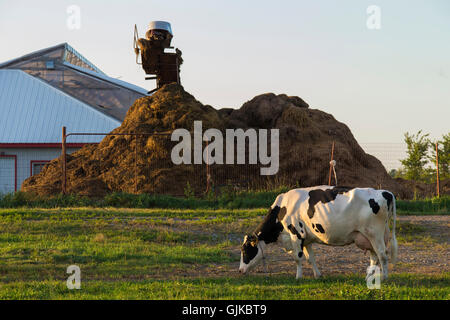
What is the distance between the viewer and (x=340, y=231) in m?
9.31

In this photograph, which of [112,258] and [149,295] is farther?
[112,258]

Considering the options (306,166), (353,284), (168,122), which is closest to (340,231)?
(353,284)

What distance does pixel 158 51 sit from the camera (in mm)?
29453

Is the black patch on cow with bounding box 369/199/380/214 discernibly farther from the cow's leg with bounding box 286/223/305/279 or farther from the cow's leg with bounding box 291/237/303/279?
the cow's leg with bounding box 291/237/303/279

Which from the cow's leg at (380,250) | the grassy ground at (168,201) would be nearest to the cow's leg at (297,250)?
the cow's leg at (380,250)

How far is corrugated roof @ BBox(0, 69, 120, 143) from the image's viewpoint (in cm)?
3344

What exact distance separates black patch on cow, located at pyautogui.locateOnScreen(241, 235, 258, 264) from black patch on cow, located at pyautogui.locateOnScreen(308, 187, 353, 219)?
1.34 metres

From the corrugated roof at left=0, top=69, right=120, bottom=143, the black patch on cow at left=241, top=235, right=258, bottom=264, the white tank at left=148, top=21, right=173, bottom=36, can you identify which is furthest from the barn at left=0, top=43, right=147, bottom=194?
the black patch on cow at left=241, top=235, right=258, bottom=264

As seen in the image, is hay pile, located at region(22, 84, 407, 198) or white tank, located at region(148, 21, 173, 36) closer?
hay pile, located at region(22, 84, 407, 198)

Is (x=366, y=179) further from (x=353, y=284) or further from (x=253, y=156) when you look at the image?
(x=353, y=284)

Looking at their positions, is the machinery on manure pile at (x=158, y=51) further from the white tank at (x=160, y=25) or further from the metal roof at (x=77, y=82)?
the metal roof at (x=77, y=82)

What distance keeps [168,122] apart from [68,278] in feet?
55.1

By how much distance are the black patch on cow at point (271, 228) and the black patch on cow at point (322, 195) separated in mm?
798

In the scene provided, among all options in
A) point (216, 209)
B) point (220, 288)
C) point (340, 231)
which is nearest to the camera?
point (220, 288)
